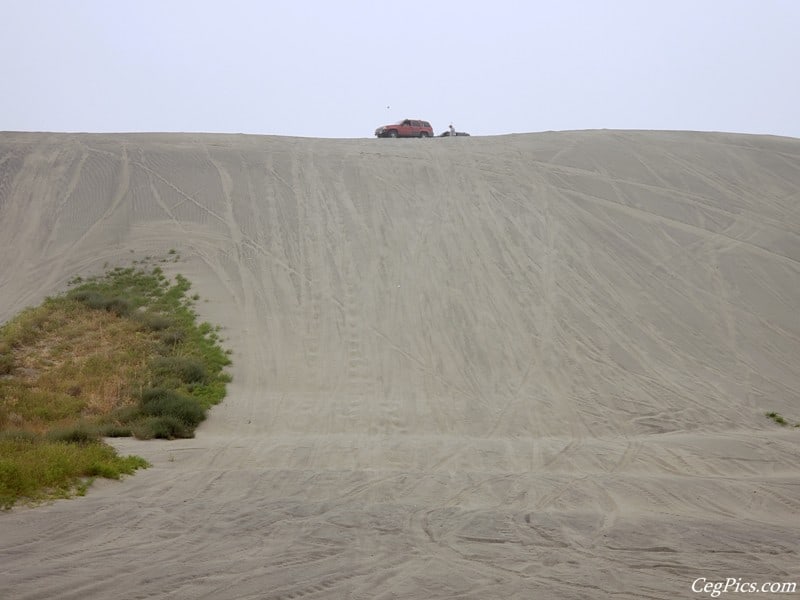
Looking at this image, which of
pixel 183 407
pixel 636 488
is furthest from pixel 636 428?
pixel 183 407

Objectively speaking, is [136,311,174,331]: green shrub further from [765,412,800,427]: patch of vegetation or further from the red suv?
the red suv

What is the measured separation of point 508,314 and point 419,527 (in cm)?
1186

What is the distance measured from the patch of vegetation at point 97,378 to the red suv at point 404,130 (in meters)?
19.2

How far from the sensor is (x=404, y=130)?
37.3 metres

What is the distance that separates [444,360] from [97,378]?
739 centimetres

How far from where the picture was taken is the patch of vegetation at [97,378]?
8.97 meters

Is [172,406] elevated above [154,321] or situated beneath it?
situated beneath


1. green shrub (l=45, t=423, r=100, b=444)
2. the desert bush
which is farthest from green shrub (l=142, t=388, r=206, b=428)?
green shrub (l=45, t=423, r=100, b=444)

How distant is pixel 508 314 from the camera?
19.4 metres

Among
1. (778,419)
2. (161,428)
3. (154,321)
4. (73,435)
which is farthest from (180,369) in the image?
(778,419)

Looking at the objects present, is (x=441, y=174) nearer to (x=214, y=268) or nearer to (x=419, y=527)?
(x=214, y=268)

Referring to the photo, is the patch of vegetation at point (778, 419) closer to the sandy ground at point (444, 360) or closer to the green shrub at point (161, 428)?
the sandy ground at point (444, 360)

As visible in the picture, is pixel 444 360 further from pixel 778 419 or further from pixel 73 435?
pixel 73 435

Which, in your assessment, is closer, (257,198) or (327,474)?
(327,474)
